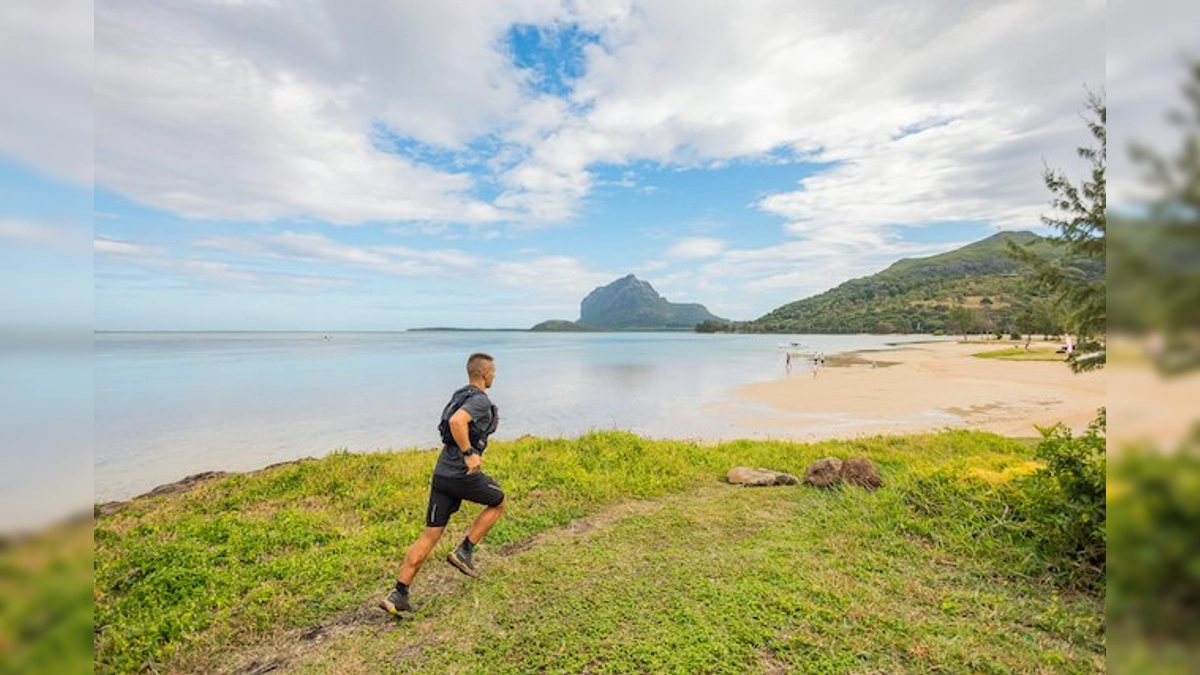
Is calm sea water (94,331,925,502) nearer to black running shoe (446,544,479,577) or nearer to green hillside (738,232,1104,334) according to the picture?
black running shoe (446,544,479,577)

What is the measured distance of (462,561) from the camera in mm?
5570

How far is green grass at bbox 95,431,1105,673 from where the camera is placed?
13.6ft

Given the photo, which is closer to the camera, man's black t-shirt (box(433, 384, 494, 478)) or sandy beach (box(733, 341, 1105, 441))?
man's black t-shirt (box(433, 384, 494, 478))

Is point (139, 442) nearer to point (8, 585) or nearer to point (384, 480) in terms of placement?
point (384, 480)

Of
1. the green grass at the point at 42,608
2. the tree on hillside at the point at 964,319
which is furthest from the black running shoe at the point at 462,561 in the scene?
the tree on hillside at the point at 964,319

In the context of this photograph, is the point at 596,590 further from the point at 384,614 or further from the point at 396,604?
the point at 384,614

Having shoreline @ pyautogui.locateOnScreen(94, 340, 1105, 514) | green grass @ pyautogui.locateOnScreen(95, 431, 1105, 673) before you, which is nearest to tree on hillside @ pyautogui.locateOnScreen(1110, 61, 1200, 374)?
green grass @ pyautogui.locateOnScreen(95, 431, 1105, 673)

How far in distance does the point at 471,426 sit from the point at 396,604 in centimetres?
176

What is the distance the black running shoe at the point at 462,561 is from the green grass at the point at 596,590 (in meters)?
0.18

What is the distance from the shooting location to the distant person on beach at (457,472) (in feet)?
16.1

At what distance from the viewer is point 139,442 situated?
64.3 feet

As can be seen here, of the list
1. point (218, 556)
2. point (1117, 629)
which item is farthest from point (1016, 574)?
point (218, 556)

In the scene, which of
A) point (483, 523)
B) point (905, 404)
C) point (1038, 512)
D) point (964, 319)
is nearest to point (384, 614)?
point (483, 523)

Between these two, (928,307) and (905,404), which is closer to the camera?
(905,404)
